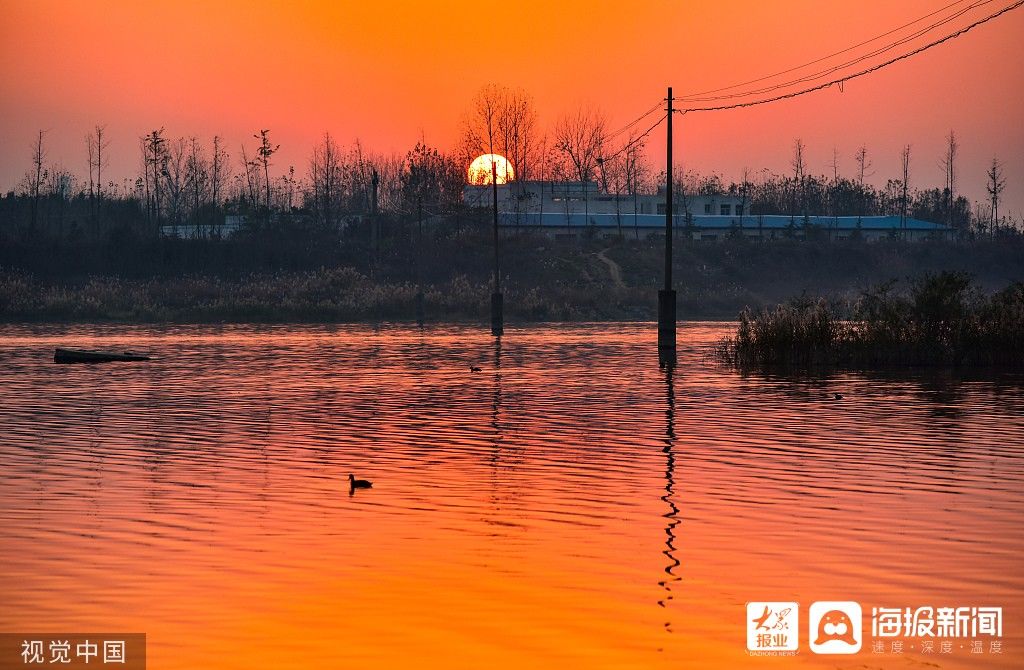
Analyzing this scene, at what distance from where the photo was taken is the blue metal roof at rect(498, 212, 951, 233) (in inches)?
5842

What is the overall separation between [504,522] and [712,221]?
147843mm

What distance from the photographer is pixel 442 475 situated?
62.0 feet

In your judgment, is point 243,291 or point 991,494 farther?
point 243,291

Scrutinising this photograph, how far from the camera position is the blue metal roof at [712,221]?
14838 centimetres

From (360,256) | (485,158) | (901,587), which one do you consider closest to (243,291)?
(360,256)

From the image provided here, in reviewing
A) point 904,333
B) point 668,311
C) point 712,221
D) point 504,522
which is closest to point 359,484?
point 504,522

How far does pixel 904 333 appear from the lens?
41500 mm

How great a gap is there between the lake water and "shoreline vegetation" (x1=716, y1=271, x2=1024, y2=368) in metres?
8.08

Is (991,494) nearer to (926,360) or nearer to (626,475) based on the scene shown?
(626,475)

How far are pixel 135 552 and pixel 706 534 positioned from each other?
18.9 feet

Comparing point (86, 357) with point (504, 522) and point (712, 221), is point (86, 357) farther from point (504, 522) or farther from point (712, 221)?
point (712, 221)

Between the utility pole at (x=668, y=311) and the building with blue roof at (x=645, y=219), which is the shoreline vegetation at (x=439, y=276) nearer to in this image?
the building with blue roof at (x=645, y=219)

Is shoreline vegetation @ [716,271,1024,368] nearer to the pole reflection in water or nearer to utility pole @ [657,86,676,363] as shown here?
utility pole @ [657,86,676,363]

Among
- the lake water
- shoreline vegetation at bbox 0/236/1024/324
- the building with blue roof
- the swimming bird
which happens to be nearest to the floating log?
the lake water
